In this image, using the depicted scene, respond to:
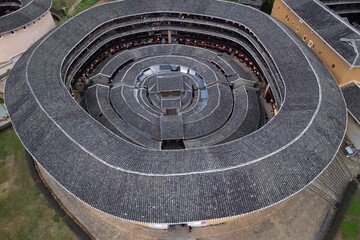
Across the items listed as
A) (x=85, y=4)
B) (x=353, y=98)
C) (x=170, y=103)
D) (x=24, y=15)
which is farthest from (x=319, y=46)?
(x=24, y=15)

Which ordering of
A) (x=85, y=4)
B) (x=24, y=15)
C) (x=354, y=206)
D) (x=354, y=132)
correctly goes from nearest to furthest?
(x=354, y=206)
(x=354, y=132)
(x=24, y=15)
(x=85, y=4)

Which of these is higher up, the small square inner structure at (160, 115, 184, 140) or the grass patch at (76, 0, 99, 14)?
the grass patch at (76, 0, 99, 14)

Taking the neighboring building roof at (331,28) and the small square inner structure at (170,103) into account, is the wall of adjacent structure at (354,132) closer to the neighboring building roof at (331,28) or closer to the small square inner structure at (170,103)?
the neighboring building roof at (331,28)

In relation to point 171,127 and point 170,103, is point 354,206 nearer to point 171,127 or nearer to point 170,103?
point 171,127

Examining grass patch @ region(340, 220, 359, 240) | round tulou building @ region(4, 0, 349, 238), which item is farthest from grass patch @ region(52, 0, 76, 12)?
grass patch @ region(340, 220, 359, 240)

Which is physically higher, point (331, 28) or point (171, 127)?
point (331, 28)

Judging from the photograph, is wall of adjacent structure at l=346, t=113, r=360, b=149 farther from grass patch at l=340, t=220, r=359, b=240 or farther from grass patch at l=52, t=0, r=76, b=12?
grass patch at l=52, t=0, r=76, b=12
